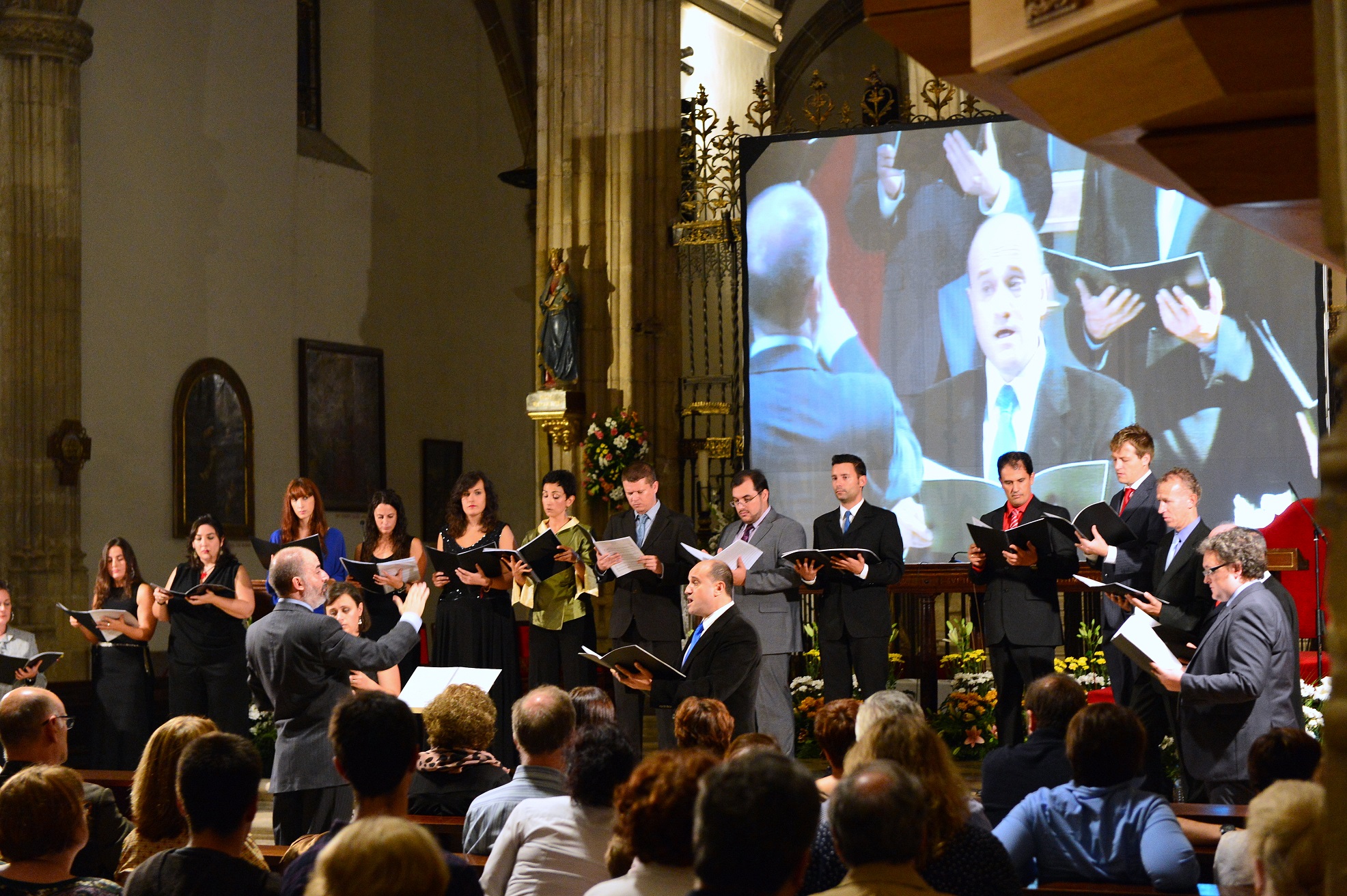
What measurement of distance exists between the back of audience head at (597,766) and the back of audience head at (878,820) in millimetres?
1179

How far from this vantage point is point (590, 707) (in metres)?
4.92

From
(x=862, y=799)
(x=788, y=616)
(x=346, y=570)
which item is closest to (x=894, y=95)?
(x=788, y=616)

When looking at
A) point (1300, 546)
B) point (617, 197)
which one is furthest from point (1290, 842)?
point (617, 197)

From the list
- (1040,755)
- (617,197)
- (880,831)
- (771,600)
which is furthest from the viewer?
(617,197)

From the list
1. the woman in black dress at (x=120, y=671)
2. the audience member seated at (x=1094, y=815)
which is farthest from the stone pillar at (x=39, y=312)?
the audience member seated at (x=1094, y=815)

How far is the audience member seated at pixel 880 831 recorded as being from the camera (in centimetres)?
236

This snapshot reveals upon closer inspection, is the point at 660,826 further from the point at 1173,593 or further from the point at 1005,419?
the point at 1005,419

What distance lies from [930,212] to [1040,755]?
245 inches

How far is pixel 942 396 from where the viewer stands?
10.0 metres

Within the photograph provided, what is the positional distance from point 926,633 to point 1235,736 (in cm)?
456

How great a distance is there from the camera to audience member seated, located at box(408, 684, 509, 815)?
4.67 meters

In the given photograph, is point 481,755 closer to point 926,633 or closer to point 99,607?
point 99,607

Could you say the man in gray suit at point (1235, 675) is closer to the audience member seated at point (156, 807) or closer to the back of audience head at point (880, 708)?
the back of audience head at point (880, 708)

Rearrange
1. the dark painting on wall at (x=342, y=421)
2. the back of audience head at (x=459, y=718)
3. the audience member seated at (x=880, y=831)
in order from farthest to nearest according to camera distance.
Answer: the dark painting on wall at (x=342, y=421), the back of audience head at (x=459, y=718), the audience member seated at (x=880, y=831)
